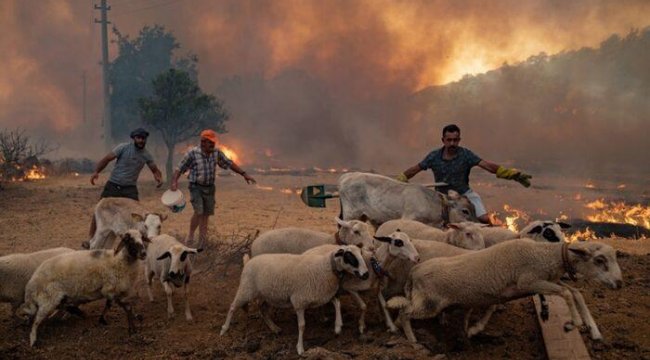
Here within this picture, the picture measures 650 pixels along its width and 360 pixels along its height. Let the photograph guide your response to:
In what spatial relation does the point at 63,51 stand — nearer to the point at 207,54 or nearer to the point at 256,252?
the point at 207,54

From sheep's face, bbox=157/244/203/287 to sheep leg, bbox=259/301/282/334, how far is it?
3.72ft

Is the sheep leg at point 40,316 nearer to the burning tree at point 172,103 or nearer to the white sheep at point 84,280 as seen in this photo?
the white sheep at point 84,280

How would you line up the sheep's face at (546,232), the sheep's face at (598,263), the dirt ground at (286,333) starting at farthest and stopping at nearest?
1. the sheep's face at (546,232)
2. the dirt ground at (286,333)
3. the sheep's face at (598,263)

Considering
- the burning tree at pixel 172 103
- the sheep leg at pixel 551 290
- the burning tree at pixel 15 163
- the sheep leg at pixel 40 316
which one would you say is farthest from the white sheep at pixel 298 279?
the burning tree at pixel 172 103

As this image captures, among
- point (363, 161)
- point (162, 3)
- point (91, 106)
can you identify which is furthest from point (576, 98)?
point (91, 106)

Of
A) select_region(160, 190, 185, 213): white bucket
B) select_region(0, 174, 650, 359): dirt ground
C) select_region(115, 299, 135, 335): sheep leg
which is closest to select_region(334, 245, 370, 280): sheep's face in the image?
select_region(0, 174, 650, 359): dirt ground

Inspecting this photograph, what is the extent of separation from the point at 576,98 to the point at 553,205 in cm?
1737

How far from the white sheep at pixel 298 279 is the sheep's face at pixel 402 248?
41 cm

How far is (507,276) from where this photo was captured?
4.99m

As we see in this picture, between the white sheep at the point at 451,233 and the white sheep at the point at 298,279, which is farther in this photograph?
the white sheep at the point at 451,233

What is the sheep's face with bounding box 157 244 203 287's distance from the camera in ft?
20.7

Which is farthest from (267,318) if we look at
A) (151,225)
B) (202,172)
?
(202,172)

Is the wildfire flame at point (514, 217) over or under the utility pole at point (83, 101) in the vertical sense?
under

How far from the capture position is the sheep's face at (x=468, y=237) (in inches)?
258
